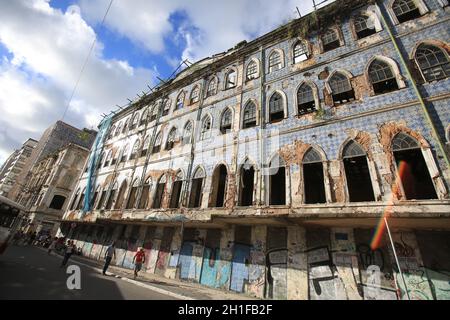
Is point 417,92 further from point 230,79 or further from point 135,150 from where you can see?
point 135,150

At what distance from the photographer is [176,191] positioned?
41.9ft

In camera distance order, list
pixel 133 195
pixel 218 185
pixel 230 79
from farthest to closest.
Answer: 1. pixel 133 195
2. pixel 230 79
3. pixel 218 185

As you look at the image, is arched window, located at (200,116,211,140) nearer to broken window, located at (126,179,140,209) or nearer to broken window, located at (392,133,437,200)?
broken window, located at (126,179,140,209)

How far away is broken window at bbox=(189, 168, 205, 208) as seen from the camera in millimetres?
11750

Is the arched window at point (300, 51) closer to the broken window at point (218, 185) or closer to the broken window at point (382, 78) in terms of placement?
the broken window at point (382, 78)

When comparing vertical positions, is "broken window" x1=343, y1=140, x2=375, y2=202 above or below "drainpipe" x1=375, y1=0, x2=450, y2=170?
below

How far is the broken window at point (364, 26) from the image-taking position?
966 centimetres

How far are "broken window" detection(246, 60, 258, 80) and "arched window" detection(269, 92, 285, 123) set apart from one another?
7.89 feet

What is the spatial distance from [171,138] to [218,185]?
19.2 feet

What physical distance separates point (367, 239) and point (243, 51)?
40.9ft

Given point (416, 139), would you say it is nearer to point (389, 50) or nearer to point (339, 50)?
point (389, 50)

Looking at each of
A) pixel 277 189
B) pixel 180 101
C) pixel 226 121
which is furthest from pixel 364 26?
pixel 180 101

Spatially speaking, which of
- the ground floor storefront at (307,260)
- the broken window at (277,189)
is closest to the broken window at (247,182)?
the broken window at (277,189)

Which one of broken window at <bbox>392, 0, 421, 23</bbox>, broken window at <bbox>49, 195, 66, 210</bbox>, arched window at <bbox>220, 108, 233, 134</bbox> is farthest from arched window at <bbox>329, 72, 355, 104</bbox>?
broken window at <bbox>49, 195, 66, 210</bbox>
